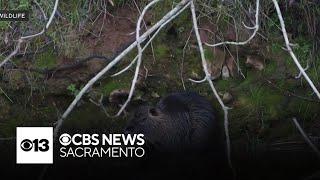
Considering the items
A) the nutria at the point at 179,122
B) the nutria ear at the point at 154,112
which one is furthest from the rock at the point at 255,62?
the nutria ear at the point at 154,112

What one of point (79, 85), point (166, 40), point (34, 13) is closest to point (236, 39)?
point (166, 40)

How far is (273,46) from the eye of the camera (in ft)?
11.4

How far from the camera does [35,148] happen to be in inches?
101

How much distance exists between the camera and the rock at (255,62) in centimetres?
343

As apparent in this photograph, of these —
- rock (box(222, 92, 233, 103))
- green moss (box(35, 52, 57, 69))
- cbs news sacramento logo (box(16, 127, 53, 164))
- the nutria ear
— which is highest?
green moss (box(35, 52, 57, 69))

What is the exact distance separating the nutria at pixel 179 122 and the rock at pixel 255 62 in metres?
0.35

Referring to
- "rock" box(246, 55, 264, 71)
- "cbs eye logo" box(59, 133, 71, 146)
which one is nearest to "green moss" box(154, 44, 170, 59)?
"rock" box(246, 55, 264, 71)

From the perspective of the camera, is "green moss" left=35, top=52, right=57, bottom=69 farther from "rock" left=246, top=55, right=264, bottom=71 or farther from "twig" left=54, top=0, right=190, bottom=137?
"rock" left=246, top=55, right=264, bottom=71

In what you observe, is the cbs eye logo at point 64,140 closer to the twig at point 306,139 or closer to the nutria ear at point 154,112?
the nutria ear at point 154,112

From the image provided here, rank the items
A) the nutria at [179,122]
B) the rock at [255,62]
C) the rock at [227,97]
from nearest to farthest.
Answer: the nutria at [179,122], the rock at [227,97], the rock at [255,62]

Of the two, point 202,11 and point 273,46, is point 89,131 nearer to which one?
point 202,11

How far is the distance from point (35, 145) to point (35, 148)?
1 centimetres

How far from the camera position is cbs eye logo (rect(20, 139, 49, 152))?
257cm

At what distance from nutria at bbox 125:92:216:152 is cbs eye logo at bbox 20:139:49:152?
27.1 inches
